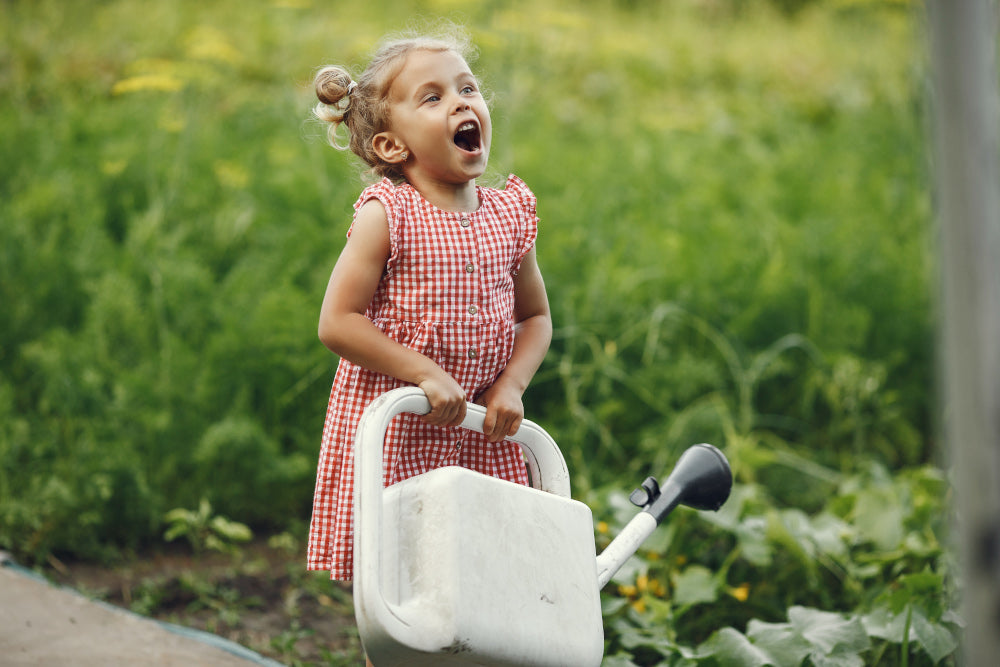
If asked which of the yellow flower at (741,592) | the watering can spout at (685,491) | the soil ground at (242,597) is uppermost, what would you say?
the watering can spout at (685,491)

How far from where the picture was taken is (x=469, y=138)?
67.1 inches

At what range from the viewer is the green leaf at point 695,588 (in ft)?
7.34

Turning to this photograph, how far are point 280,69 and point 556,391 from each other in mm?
3512

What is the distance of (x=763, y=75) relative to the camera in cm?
741

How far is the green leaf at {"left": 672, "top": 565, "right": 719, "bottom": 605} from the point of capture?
224 cm

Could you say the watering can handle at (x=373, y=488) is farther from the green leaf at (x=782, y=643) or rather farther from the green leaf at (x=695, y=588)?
the green leaf at (x=695, y=588)

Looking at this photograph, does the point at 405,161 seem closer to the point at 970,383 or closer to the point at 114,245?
the point at 970,383

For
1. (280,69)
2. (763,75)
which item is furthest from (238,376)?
(763,75)

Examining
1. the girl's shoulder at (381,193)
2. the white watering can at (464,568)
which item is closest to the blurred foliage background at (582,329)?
the girl's shoulder at (381,193)

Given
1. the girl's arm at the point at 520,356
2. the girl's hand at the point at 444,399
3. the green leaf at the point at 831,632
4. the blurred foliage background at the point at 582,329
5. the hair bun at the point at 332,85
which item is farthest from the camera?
the blurred foliage background at the point at 582,329

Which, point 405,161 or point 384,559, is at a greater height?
point 405,161

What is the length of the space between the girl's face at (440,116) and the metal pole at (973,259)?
91cm

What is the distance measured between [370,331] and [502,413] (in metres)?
0.25

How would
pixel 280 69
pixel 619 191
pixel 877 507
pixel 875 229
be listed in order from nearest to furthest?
pixel 877 507 → pixel 875 229 → pixel 619 191 → pixel 280 69
